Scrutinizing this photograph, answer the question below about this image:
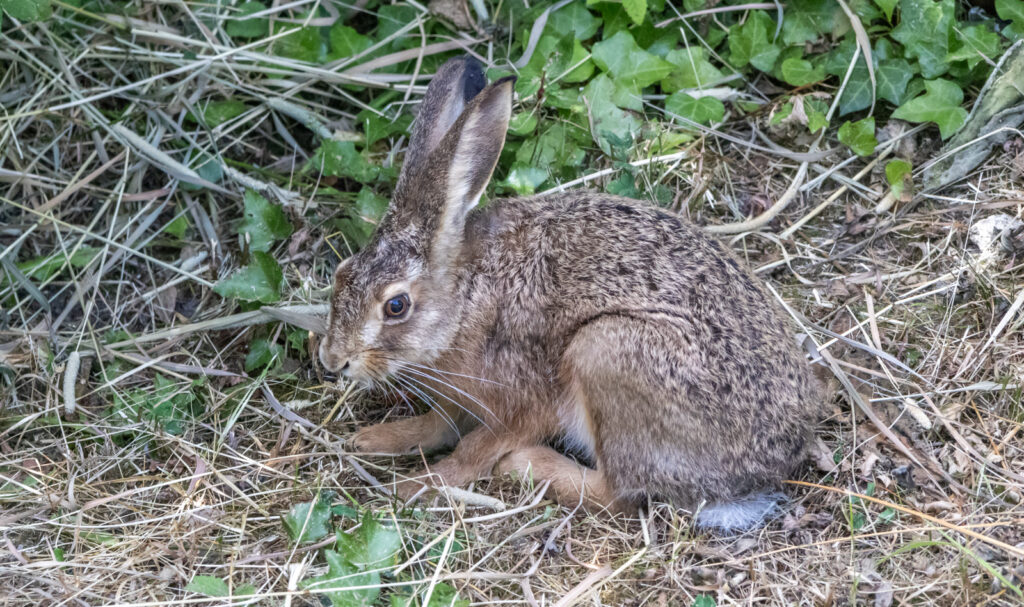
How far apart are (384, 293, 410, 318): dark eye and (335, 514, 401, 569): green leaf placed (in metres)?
0.93

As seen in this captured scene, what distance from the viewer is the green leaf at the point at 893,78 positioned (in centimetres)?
492

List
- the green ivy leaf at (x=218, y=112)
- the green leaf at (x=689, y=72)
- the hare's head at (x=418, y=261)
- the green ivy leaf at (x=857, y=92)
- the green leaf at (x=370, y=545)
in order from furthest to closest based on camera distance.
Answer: the green ivy leaf at (x=218, y=112) < the green leaf at (x=689, y=72) < the green ivy leaf at (x=857, y=92) < the hare's head at (x=418, y=261) < the green leaf at (x=370, y=545)

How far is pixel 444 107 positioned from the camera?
4.32 metres

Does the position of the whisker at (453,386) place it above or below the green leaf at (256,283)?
below

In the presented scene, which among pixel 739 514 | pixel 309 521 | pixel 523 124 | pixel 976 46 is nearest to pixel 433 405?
pixel 309 521

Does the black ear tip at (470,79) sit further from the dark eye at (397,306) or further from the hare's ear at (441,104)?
the dark eye at (397,306)

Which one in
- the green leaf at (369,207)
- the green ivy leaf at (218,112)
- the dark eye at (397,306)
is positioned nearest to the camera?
the dark eye at (397,306)

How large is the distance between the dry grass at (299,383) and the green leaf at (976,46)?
16.8 inches

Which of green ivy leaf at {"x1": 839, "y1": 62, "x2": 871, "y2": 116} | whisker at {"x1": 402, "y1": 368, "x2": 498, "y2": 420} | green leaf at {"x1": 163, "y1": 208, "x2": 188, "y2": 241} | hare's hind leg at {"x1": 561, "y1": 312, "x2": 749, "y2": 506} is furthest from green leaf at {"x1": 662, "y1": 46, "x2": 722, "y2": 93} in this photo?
green leaf at {"x1": 163, "y1": 208, "x2": 188, "y2": 241}

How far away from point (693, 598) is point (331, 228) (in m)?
2.75

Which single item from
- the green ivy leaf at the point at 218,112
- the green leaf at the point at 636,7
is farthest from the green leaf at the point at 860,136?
the green ivy leaf at the point at 218,112

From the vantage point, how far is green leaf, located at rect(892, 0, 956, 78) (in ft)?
15.8

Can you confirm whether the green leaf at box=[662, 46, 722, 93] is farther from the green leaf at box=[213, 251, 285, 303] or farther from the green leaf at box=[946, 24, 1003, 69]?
the green leaf at box=[213, 251, 285, 303]

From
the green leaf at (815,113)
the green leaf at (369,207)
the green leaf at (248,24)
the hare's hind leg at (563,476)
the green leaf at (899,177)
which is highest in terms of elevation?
the green leaf at (248,24)
